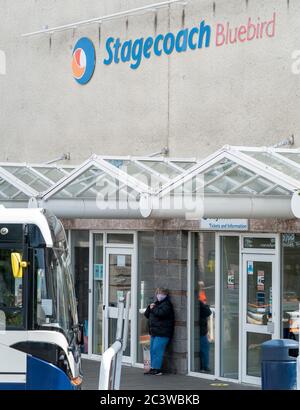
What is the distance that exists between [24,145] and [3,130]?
92 centimetres

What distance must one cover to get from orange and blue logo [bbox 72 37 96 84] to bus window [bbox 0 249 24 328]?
10.2 m

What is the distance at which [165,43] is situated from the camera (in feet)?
68.8

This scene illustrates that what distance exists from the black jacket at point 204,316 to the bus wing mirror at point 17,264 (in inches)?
285

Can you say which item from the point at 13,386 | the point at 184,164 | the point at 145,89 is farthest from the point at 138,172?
the point at 13,386

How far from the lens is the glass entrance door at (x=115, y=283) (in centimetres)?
2188

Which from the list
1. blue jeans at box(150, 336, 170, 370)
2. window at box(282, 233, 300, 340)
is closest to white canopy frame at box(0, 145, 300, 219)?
window at box(282, 233, 300, 340)

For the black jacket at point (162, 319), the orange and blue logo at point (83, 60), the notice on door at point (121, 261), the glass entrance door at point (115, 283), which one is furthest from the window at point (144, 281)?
the orange and blue logo at point (83, 60)

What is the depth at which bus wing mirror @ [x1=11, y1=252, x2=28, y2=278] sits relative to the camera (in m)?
13.0

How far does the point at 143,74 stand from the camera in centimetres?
2152

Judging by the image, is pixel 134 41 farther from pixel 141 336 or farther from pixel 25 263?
pixel 25 263

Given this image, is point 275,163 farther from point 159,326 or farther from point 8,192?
point 8,192

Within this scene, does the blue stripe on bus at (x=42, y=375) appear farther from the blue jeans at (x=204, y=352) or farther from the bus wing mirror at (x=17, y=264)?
the blue jeans at (x=204, y=352)
